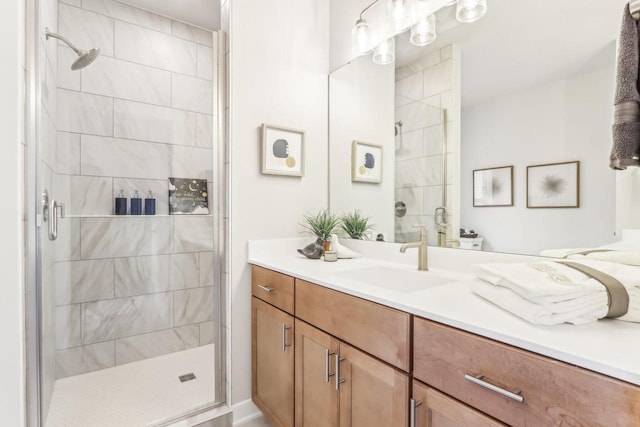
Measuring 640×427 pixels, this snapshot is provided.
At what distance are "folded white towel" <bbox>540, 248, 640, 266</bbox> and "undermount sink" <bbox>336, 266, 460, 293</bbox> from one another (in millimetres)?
361

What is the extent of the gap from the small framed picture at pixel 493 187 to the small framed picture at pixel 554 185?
0.07m

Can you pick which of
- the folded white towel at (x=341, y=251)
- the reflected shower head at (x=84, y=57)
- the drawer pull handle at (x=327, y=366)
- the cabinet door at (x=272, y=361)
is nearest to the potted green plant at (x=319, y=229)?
the folded white towel at (x=341, y=251)

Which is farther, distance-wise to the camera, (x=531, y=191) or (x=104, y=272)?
(x=104, y=272)

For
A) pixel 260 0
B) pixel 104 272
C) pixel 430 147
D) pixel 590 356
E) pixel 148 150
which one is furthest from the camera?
pixel 148 150

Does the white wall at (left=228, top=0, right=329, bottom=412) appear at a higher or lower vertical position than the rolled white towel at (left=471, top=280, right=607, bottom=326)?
higher

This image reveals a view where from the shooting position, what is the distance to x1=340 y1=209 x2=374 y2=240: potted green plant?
1938 mm

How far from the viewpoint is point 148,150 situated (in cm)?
244

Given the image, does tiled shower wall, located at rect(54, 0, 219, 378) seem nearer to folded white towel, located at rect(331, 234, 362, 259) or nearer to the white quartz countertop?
folded white towel, located at rect(331, 234, 362, 259)

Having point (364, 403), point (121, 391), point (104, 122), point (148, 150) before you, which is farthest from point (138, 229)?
point (364, 403)

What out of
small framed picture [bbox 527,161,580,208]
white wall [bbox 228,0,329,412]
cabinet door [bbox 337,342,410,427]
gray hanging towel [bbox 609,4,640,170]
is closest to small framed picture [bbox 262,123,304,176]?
white wall [bbox 228,0,329,412]

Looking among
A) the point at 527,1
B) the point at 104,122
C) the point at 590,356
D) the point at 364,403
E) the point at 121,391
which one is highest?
the point at 527,1

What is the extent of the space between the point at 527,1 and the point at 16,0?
1.87m

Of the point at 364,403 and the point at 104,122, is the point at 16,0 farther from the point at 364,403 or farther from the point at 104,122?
the point at 364,403

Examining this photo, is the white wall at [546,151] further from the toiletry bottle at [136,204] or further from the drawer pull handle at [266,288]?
the toiletry bottle at [136,204]
